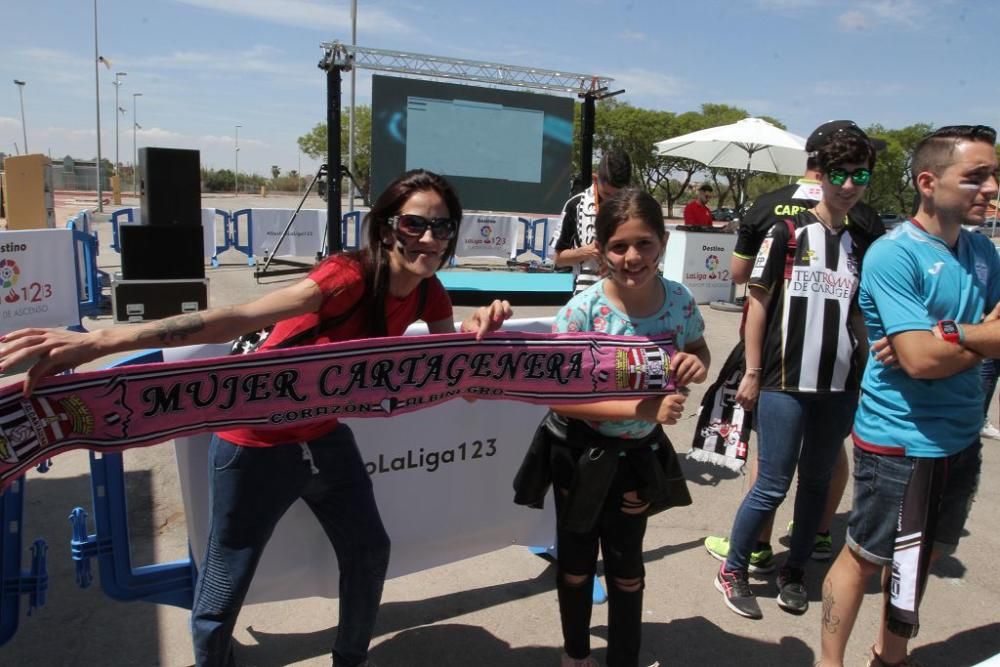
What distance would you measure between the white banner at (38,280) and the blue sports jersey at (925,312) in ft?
30.3

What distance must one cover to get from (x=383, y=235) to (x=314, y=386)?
1.81 feet

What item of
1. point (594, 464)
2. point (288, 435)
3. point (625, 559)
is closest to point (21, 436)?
point (288, 435)

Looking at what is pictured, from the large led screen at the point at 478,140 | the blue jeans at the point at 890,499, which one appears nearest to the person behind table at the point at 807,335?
the blue jeans at the point at 890,499

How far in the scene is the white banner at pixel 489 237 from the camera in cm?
1848

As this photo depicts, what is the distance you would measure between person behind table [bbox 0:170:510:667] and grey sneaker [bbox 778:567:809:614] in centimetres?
207

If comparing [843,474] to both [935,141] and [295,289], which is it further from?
[295,289]

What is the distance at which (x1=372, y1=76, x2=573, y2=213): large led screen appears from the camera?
15.1m

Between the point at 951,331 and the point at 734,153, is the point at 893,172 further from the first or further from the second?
the point at 951,331

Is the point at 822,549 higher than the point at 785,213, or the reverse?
the point at 785,213

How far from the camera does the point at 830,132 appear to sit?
10.1 ft

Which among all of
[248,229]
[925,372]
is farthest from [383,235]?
[248,229]

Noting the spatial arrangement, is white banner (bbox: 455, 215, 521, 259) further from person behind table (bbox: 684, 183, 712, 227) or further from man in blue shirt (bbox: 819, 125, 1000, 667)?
man in blue shirt (bbox: 819, 125, 1000, 667)

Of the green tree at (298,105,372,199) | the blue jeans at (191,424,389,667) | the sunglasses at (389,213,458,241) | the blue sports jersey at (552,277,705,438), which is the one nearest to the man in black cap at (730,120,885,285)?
the blue sports jersey at (552,277,705,438)

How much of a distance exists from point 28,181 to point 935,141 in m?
15.6
